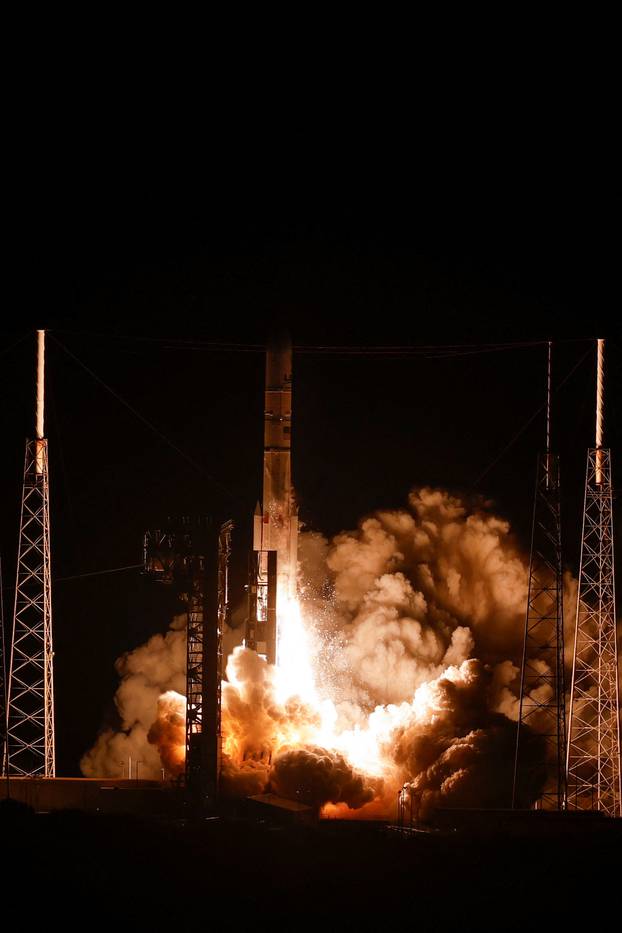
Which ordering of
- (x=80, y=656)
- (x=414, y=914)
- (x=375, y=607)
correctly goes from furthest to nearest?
(x=80, y=656)
(x=375, y=607)
(x=414, y=914)

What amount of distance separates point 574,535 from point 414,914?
90.1ft

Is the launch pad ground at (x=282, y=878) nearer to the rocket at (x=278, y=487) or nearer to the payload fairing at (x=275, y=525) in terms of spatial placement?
the payload fairing at (x=275, y=525)

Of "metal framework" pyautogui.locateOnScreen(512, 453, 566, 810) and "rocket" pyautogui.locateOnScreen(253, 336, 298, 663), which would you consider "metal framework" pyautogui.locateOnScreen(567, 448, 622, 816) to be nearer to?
"metal framework" pyautogui.locateOnScreen(512, 453, 566, 810)

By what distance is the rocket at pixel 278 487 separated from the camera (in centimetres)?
4297

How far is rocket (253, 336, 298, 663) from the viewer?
4297 cm

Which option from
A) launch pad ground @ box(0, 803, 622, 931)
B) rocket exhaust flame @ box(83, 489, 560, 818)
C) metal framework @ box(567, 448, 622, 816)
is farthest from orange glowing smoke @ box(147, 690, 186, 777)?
metal framework @ box(567, 448, 622, 816)

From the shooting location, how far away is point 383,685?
149ft

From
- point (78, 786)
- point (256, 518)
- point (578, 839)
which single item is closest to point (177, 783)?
point (78, 786)

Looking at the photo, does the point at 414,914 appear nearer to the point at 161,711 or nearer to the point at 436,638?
the point at 161,711

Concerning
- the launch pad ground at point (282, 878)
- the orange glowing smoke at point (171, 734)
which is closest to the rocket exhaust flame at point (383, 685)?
the orange glowing smoke at point (171, 734)

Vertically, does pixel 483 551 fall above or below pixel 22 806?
above

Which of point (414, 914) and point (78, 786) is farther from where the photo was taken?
point (78, 786)

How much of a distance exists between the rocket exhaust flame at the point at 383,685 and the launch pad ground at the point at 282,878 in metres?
7.67

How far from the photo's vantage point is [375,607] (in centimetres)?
4600
